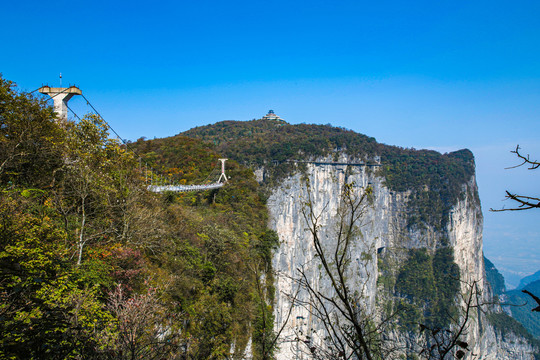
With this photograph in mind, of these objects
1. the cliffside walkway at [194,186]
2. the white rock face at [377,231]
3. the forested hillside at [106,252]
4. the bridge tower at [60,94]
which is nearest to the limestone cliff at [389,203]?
the white rock face at [377,231]

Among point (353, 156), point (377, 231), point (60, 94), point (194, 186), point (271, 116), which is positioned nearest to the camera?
point (60, 94)

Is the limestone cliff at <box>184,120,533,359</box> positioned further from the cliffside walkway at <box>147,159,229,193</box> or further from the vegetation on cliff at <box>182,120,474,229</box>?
the cliffside walkway at <box>147,159,229,193</box>

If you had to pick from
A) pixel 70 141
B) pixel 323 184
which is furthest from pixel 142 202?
pixel 323 184

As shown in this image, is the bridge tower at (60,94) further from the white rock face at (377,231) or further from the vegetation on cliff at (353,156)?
the vegetation on cliff at (353,156)

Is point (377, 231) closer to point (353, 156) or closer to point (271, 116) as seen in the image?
point (353, 156)

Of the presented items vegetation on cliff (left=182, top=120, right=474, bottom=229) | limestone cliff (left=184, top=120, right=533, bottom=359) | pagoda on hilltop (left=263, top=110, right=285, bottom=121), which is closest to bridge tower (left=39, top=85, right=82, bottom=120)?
limestone cliff (left=184, top=120, right=533, bottom=359)

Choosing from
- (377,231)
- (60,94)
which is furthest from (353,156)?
(60,94)
